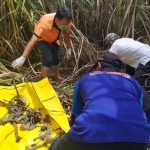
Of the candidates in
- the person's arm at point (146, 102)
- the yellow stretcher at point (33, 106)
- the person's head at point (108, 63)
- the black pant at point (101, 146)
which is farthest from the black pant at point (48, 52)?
the black pant at point (101, 146)

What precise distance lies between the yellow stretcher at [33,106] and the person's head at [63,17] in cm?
62

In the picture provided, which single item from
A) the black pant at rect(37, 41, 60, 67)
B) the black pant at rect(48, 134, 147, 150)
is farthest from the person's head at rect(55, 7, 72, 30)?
the black pant at rect(48, 134, 147, 150)

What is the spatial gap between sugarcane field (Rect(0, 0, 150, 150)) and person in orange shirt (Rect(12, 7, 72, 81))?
0.01 metres

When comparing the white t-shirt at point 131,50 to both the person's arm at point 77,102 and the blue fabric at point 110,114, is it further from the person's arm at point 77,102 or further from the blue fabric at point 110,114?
the blue fabric at point 110,114

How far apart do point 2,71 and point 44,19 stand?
757mm

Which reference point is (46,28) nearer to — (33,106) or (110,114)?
(33,106)

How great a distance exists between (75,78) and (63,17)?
913 mm

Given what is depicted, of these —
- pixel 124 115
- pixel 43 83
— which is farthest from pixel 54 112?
pixel 124 115

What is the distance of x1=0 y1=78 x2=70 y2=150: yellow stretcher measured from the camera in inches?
82.7

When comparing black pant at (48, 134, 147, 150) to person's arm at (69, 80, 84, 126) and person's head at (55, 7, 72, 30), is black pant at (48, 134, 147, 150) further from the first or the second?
person's head at (55, 7, 72, 30)

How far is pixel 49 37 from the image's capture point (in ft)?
10.1

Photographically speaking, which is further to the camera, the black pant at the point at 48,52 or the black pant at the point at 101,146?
the black pant at the point at 48,52

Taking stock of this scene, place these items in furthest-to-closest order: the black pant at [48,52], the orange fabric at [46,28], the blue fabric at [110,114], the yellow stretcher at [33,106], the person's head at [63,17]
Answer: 1. the black pant at [48,52]
2. the orange fabric at [46,28]
3. the person's head at [63,17]
4. the yellow stretcher at [33,106]
5. the blue fabric at [110,114]

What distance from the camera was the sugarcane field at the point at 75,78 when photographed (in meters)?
1.42
